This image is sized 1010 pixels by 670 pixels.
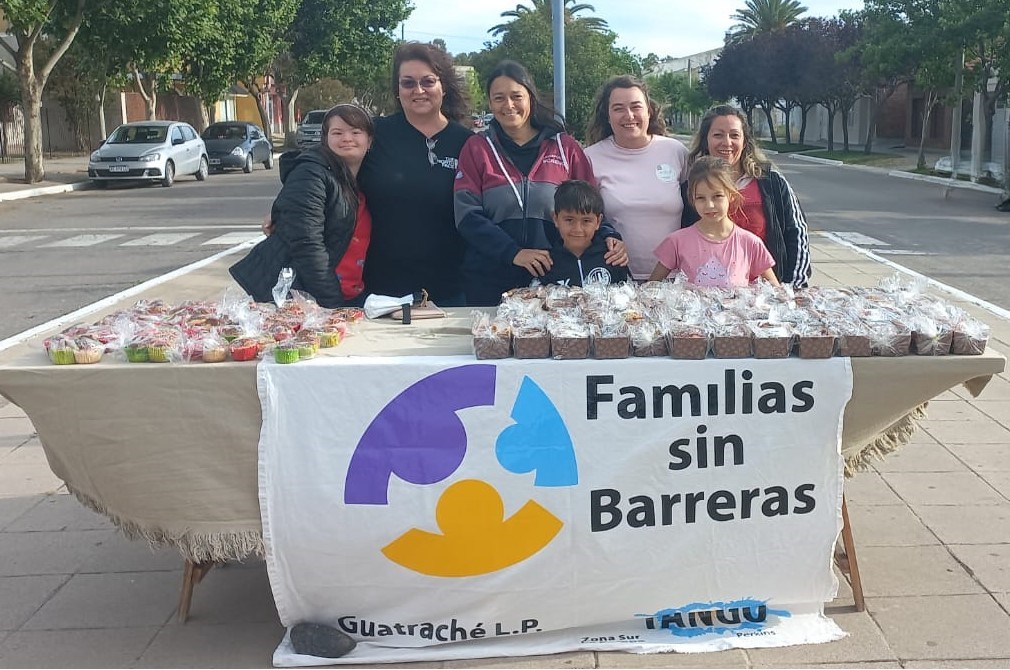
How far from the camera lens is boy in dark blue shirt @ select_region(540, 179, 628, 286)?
4.00 metres

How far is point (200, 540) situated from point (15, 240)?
1356 cm

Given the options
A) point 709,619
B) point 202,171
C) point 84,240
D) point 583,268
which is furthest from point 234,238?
point 202,171

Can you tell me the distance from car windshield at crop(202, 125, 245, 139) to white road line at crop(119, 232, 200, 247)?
51.9ft

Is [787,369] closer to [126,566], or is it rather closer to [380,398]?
[380,398]

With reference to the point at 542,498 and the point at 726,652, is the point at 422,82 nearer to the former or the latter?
the point at 542,498

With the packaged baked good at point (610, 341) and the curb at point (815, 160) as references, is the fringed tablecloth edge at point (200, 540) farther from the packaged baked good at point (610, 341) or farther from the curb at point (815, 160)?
the curb at point (815, 160)

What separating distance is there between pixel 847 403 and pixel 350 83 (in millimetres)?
57060

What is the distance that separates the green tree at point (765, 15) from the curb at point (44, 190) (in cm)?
4843

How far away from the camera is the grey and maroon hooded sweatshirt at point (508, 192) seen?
4.14 m

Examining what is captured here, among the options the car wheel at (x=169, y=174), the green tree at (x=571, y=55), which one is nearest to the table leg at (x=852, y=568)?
the green tree at (x=571, y=55)

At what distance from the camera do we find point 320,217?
13.1 feet

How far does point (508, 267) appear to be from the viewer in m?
4.30

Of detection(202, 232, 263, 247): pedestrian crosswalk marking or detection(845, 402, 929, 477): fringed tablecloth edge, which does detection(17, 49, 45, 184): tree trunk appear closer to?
detection(202, 232, 263, 247): pedestrian crosswalk marking

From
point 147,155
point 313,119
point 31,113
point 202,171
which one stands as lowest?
point 202,171
